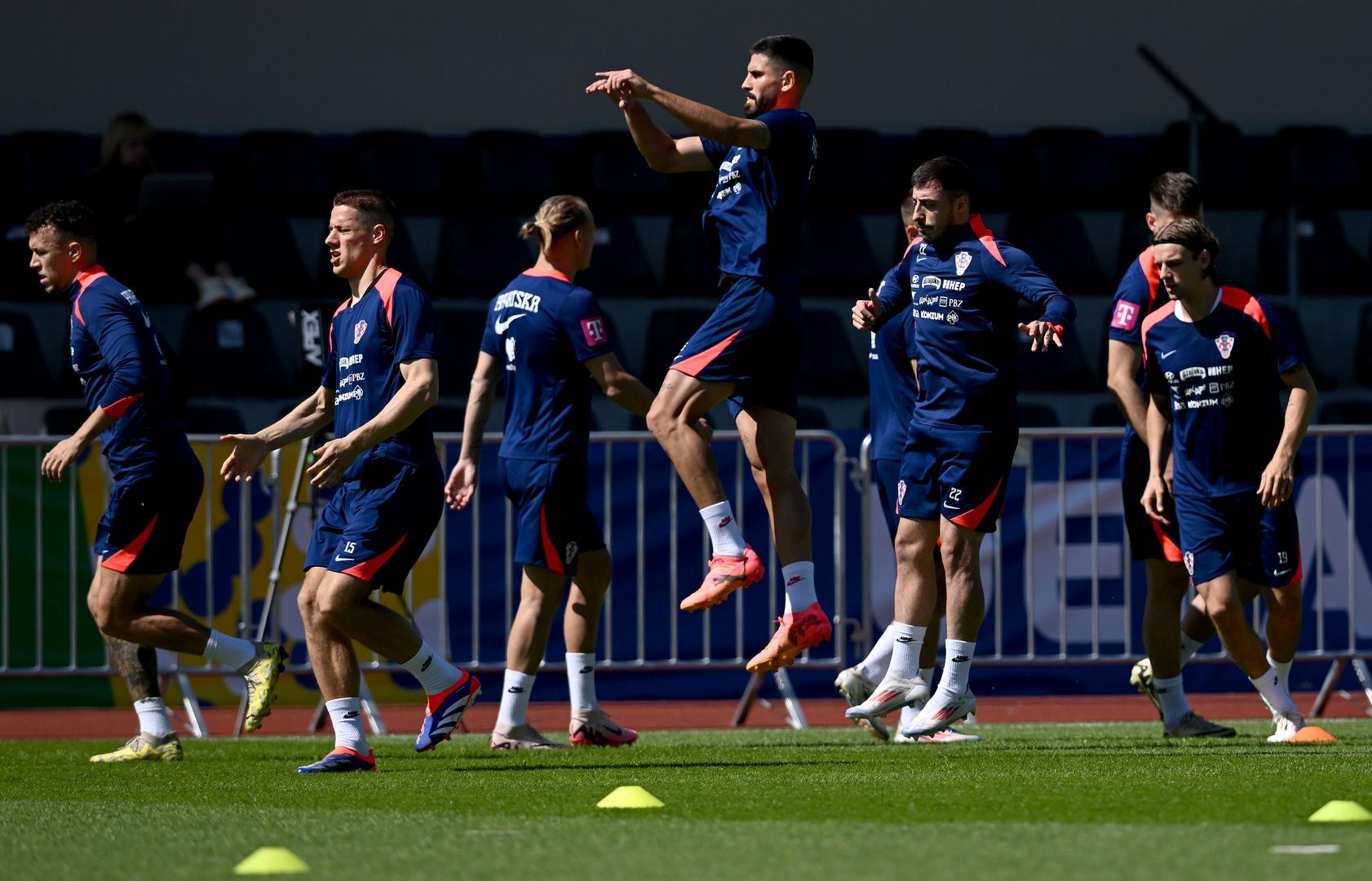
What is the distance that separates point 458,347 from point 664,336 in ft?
4.54

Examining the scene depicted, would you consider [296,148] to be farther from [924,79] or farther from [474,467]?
[474,467]

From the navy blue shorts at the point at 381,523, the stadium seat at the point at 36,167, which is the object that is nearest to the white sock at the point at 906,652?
the navy blue shorts at the point at 381,523

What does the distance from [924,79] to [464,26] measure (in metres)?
3.70

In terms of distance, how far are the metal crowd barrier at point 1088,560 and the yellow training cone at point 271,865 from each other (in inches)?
222

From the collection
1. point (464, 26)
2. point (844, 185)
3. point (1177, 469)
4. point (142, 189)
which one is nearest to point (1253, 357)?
point (1177, 469)

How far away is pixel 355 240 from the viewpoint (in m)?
6.52

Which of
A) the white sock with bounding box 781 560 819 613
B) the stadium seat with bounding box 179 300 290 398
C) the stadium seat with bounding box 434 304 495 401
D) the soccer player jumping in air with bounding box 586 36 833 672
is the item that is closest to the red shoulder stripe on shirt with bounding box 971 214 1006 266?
the soccer player jumping in air with bounding box 586 36 833 672

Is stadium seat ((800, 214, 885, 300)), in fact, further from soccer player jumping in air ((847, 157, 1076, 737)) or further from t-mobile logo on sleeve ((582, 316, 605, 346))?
soccer player jumping in air ((847, 157, 1076, 737))

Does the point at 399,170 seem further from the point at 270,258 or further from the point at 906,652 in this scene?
the point at 906,652

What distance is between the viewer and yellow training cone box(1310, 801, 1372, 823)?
4.39 metres

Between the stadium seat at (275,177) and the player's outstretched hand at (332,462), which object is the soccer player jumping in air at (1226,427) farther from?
the stadium seat at (275,177)

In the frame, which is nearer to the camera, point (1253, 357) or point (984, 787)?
point (984, 787)

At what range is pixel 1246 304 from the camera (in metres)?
6.98

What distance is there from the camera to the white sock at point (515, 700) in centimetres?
729
